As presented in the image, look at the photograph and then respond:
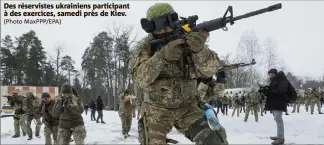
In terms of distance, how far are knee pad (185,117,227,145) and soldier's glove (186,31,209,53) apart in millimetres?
803

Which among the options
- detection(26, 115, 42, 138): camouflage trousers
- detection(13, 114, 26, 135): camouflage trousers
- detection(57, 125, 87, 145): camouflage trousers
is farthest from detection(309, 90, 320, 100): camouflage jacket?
detection(57, 125, 87, 145): camouflage trousers

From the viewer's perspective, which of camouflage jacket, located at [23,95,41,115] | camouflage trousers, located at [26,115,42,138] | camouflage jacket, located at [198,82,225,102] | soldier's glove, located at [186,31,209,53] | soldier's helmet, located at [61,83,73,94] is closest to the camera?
soldier's glove, located at [186,31,209,53]

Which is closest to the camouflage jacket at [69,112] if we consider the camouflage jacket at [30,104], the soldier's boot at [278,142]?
the soldier's boot at [278,142]

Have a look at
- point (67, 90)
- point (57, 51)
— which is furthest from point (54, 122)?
point (57, 51)

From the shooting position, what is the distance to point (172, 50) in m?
3.10

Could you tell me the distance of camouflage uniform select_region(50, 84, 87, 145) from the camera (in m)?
6.86

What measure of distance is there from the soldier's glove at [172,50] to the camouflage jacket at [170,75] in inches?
4.9

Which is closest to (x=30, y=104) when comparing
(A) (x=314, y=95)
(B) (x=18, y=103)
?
(B) (x=18, y=103)

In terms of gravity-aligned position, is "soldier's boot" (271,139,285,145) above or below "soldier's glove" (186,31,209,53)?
below

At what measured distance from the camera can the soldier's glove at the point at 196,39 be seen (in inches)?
119

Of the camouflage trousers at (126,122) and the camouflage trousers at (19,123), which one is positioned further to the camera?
the camouflage trousers at (19,123)

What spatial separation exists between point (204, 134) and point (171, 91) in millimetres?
517

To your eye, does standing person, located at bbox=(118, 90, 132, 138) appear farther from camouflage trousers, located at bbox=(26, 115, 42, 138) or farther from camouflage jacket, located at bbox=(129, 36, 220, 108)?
camouflage jacket, located at bbox=(129, 36, 220, 108)

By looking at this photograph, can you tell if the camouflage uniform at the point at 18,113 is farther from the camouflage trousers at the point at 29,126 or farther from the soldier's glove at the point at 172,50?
the soldier's glove at the point at 172,50
